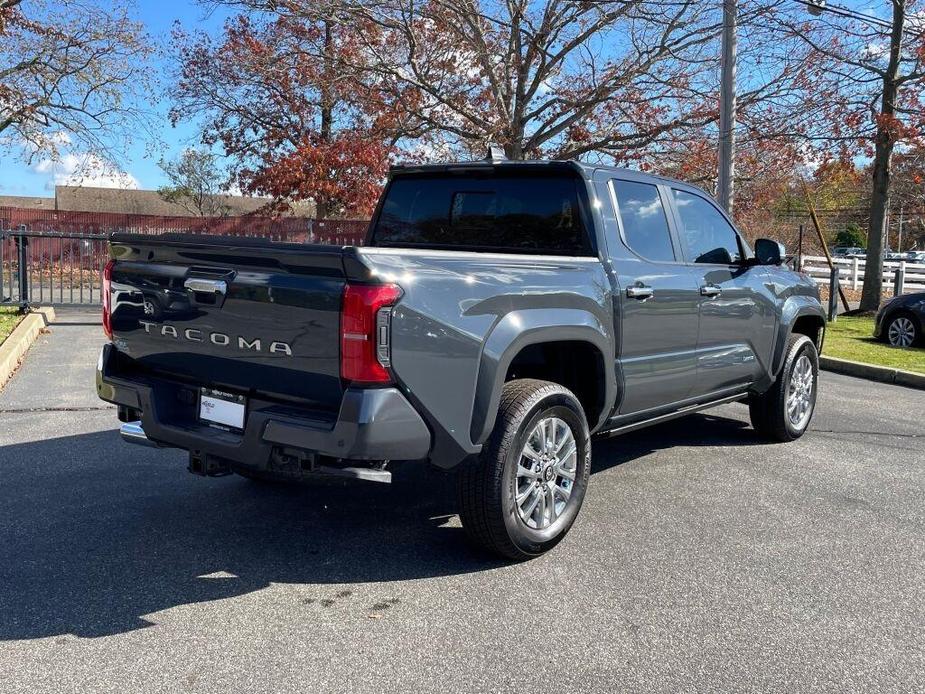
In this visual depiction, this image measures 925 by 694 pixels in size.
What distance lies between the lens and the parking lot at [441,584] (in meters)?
3.03

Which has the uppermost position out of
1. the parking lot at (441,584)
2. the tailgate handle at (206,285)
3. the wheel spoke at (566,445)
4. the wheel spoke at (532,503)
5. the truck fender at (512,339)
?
the tailgate handle at (206,285)

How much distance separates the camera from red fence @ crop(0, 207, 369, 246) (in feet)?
69.0

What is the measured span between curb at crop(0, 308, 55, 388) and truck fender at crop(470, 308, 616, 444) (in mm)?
6197

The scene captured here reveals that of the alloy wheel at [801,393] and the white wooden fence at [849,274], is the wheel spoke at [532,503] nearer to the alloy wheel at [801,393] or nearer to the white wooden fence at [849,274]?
the alloy wheel at [801,393]

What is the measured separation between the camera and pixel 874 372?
10.5m

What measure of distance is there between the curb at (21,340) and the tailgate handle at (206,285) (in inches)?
209

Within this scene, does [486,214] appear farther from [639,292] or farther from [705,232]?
[705,232]

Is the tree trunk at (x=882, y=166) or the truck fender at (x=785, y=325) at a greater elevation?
the tree trunk at (x=882, y=166)

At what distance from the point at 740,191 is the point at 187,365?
16896 millimetres

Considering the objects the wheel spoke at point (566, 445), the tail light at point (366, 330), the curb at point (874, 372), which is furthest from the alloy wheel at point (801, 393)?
the tail light at point (366, 330)

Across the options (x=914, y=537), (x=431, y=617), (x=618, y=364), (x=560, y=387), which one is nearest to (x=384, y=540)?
(x=431, y=617)

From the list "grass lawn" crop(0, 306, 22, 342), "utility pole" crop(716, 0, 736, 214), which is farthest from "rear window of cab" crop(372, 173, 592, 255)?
"utility pole" crop(716, 0, 736, 214)

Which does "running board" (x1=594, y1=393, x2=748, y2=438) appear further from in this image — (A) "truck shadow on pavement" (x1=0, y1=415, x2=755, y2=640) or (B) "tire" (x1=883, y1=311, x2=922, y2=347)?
(B) "tire" (x1=883, y1=311, x2=922, y2=347)

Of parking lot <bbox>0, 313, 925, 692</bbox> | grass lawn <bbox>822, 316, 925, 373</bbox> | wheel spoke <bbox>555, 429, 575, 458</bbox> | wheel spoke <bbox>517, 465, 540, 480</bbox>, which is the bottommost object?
parking lot <bbox>0, 313, 925, 692</bbox>
